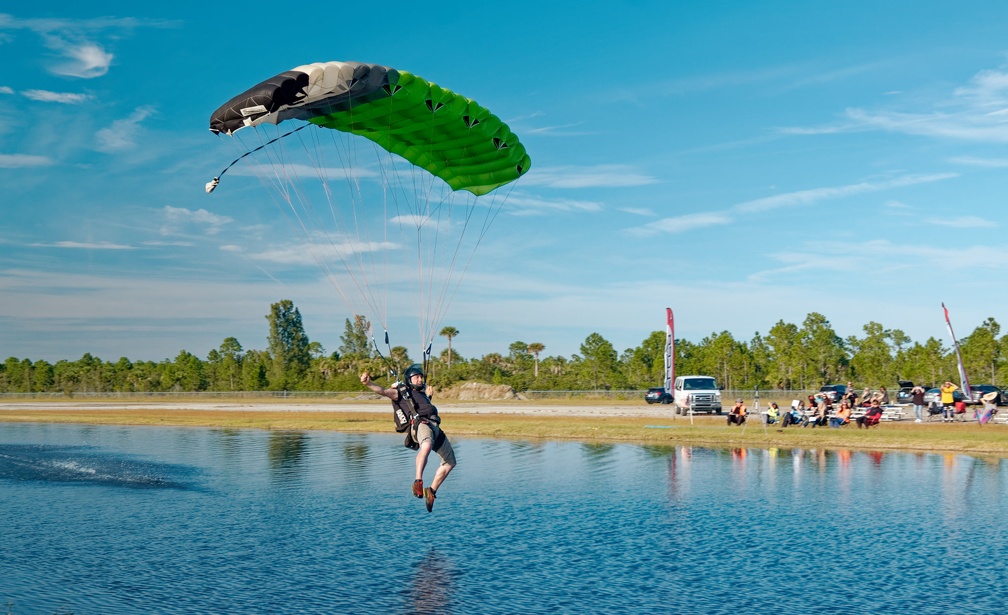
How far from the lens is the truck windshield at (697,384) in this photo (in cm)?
5175

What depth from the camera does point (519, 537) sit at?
18.7 meters

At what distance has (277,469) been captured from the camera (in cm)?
3075

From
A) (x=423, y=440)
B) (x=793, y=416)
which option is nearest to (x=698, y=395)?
(x=793, y=416)

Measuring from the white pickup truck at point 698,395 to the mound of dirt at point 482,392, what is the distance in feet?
143

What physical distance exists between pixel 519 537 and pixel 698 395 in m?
34.0

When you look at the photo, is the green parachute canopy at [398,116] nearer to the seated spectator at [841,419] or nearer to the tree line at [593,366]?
the seated spectator at [841,419]

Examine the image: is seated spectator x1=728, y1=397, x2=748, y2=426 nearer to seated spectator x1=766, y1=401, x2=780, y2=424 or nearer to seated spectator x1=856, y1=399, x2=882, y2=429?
seated spectator x1=766, y1=401, x2=780, y2=424

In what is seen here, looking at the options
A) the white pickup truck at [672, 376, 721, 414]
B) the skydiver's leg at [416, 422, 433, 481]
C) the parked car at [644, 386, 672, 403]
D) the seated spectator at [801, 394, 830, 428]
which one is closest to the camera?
the skydiver's leg at [416, 422, 433, 481]

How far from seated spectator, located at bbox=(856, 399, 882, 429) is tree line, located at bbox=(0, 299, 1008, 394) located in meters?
36.9

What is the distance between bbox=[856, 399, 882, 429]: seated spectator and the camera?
39594mm

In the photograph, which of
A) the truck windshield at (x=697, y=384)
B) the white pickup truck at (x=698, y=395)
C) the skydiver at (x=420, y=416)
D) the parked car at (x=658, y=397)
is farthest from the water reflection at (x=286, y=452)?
the parked car at (x=658, y=397)

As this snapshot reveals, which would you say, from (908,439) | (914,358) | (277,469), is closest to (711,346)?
(914,358)

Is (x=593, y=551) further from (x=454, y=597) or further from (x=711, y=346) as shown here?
(x=711, y=346)

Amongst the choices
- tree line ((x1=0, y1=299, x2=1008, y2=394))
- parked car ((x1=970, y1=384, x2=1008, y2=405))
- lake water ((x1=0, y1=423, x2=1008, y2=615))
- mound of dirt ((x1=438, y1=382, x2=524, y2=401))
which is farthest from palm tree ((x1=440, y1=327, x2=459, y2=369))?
lake water ((x1=0, y1=423, x2=1008, y2=615))
